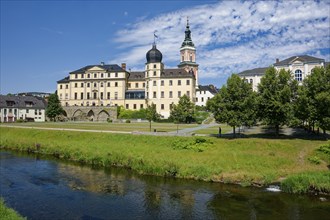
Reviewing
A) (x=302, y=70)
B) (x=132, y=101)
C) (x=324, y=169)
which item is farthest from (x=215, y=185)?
(x=132, y=101)

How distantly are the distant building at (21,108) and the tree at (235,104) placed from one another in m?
64.9

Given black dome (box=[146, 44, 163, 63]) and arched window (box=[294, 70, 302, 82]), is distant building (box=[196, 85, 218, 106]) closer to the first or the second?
black dome (box=[146, 44, 163, 63])

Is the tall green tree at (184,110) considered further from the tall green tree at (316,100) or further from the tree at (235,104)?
the tall green tree at (316,100)

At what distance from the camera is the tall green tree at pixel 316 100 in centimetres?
3086

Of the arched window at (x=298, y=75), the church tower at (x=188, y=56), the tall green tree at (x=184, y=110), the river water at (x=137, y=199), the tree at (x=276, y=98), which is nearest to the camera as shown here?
the river water at (x=137, y=199)

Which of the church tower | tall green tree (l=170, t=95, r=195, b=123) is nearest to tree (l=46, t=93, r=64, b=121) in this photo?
tall green tree (l=170, t=95, r=195, b=123)

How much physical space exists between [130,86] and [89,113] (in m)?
14.1

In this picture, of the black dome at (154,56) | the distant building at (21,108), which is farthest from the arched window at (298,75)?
the distant building at (21,108)

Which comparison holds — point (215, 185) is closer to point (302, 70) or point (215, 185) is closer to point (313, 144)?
point (313, 144)

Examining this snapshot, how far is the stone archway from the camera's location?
79750 millimetres

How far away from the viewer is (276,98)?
33.6 metres

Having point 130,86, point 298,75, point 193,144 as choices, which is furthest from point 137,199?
point 130,86

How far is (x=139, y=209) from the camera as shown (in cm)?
1872

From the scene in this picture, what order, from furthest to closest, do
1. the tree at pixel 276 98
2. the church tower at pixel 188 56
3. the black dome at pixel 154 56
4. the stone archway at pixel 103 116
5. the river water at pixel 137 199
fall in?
the church tower at pixel 188 56 → the black dome at pixel 154 56 → the stone archway at pixel 103 116 → the tree at pixel 276 98 → the river water at pixel 137 199
